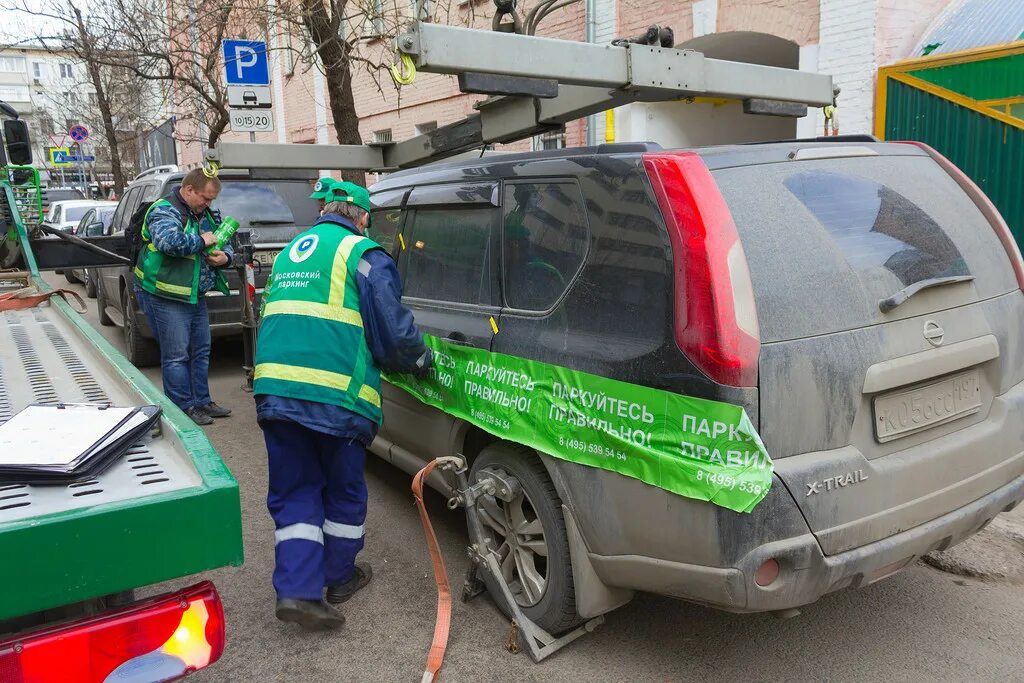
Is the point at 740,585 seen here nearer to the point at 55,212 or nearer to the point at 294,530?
the point at 294,530

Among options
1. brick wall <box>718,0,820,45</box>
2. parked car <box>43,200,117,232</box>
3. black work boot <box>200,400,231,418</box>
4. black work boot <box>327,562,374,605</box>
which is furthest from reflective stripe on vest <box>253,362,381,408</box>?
parked car <box>43,200,117,232</box>

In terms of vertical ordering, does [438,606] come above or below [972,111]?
below

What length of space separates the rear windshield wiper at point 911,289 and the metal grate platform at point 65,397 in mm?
2048

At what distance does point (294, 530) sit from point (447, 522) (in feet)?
3.95

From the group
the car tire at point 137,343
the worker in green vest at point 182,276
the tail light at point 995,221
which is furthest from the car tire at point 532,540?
the car tire at point 137,343

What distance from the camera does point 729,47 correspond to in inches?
369

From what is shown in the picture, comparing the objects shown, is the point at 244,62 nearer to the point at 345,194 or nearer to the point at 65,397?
the point at 345,194

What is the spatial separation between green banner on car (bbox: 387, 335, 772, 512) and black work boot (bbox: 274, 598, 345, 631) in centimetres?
92

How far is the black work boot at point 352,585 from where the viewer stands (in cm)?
361

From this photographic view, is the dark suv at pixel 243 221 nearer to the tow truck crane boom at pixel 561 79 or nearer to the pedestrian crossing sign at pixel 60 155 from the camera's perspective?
the tow truck crane boom at pixel 561 79

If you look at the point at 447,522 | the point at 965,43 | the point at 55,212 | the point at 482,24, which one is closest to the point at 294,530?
the point at 447,522

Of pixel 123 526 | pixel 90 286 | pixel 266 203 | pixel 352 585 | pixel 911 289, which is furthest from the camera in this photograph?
pixel 90 286

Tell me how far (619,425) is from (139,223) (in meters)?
4.86

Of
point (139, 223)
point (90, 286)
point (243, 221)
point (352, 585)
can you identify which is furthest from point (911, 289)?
point (90, 286)
